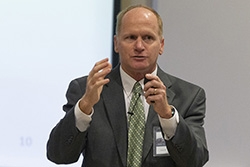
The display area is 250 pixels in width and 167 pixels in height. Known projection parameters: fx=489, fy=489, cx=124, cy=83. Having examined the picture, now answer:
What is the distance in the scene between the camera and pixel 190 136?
5.20 ft

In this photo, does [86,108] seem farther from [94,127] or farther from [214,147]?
[214,147]

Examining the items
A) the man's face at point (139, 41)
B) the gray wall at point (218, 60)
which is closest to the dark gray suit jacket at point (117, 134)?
the man's face at point (139, 41)

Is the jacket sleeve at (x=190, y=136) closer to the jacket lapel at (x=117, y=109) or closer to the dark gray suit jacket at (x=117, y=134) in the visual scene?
the dark gray suit jacket at (x=117, y=134)

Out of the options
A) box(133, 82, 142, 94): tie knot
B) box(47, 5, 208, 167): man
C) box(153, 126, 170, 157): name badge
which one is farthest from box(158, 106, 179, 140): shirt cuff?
box(133, 82, 142, 94): tie knot

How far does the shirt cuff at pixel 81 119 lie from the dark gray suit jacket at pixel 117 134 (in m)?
0.02

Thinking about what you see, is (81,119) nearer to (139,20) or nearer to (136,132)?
(136,132)

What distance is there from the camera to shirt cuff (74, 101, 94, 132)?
1.59 m

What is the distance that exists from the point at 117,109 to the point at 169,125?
9.7 inches

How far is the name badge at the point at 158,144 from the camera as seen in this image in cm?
168

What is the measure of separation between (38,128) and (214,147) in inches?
35.5

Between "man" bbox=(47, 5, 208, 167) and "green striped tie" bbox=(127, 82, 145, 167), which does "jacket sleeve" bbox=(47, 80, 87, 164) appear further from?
"green striped tie" bbox=(127, 82, 145, 167)

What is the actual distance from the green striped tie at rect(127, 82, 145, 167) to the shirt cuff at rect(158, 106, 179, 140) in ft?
0.44

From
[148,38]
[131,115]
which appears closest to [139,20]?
[148,38]

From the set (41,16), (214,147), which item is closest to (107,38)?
(41,16)
